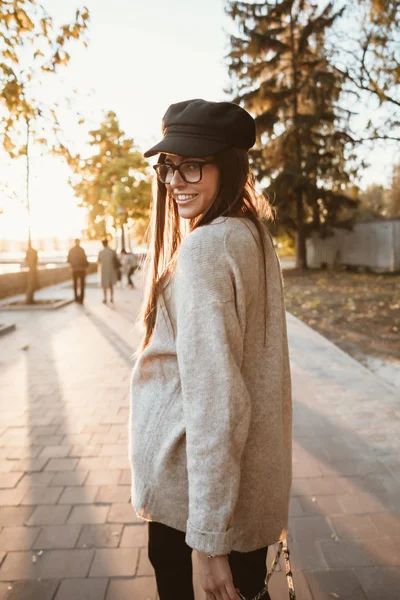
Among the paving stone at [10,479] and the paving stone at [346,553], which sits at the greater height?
the paving stone at [10,479]

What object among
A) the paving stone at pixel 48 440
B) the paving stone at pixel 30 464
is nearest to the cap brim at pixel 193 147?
the paving stone at pixel 30 464

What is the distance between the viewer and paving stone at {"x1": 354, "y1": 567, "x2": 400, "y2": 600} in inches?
95.3

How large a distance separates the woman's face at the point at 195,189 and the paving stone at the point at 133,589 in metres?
1.97

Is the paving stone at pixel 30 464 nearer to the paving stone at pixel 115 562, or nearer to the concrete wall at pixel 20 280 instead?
the paving stone at pixel 115 562

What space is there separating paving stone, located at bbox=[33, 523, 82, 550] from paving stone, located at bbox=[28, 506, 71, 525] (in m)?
0.06

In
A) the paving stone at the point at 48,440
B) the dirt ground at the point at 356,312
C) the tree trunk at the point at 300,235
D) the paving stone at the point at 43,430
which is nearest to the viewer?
the paving stone at the point at 48,440

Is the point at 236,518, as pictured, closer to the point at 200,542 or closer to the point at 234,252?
the point at 200,542

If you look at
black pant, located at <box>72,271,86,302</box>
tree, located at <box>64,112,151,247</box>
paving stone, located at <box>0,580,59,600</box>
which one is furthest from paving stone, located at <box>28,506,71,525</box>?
tree, located at <box>64,112,151,247</box>

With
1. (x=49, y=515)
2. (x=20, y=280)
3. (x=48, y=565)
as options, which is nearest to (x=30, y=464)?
(x=49, y=515)

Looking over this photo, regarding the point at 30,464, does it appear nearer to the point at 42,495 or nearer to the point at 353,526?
the point at 42,495

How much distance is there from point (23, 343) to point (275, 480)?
8217 millimetres

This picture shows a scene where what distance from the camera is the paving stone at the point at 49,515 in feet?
10.2

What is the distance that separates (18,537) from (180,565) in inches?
72.4

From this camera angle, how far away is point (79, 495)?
3.43 meters
